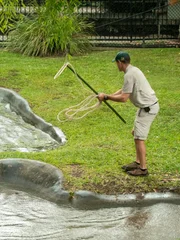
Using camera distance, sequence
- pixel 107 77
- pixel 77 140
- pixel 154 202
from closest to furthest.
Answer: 1. pixel 154 202
2. pixel 77 140
3. pixel 107 77

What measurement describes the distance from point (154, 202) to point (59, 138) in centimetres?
281

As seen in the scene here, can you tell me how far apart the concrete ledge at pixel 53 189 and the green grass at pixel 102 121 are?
0.37ft

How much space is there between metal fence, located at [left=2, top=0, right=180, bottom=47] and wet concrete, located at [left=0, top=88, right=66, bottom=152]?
600cm

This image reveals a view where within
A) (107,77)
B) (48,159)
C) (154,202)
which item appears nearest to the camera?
(154,202)

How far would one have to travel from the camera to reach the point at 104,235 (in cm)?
730

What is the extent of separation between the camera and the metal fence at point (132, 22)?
61.4 ft

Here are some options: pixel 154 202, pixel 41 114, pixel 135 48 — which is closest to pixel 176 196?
pixel 154 202

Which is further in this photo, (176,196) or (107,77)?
(107,77)

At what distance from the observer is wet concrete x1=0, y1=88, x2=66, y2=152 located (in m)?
10.5

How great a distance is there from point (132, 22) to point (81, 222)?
11.9 metres

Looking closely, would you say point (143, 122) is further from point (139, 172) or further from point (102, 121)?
point (102, 121)

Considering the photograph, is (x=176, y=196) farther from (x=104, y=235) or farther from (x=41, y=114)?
(x=41, y=114)

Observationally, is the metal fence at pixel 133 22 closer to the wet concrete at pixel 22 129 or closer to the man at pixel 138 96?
the wet concrete at pixel 22 129

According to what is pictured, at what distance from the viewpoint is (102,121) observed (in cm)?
1139
